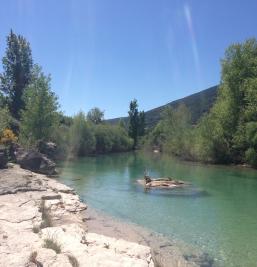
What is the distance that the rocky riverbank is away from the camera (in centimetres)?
1084

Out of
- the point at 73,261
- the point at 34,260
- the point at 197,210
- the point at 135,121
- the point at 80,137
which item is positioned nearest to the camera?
the point at 34,260

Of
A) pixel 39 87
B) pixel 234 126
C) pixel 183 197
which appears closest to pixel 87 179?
pixel 183 197

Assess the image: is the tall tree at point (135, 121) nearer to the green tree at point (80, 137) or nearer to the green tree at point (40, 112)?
the green tree at point (80, 137)

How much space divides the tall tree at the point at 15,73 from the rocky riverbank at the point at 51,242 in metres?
53.6

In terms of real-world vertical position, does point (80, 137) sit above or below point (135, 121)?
below

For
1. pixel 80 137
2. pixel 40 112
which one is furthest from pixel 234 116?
pixel 80 137

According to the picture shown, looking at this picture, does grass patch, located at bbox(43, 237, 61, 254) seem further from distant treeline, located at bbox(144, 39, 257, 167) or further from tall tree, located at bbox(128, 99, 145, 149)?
tall tree, located at bbox(128, 99, 145, 149)

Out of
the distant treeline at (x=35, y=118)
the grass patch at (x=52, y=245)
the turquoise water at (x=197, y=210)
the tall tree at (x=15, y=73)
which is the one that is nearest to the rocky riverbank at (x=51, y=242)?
the grass patch at (x=52, y=245)

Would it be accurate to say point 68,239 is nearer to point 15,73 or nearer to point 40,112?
point 40,112

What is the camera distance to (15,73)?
237 ft

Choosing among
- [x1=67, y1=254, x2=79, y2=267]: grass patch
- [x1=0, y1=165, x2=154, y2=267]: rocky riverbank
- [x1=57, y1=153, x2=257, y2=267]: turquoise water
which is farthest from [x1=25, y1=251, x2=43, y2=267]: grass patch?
[x1=57, y1=153, x2=257, y2=267]: turquoise water

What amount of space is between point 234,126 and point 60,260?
168 feet

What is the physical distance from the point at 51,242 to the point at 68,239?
0.93 meters

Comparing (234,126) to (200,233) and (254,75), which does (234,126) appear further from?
(200,233)
